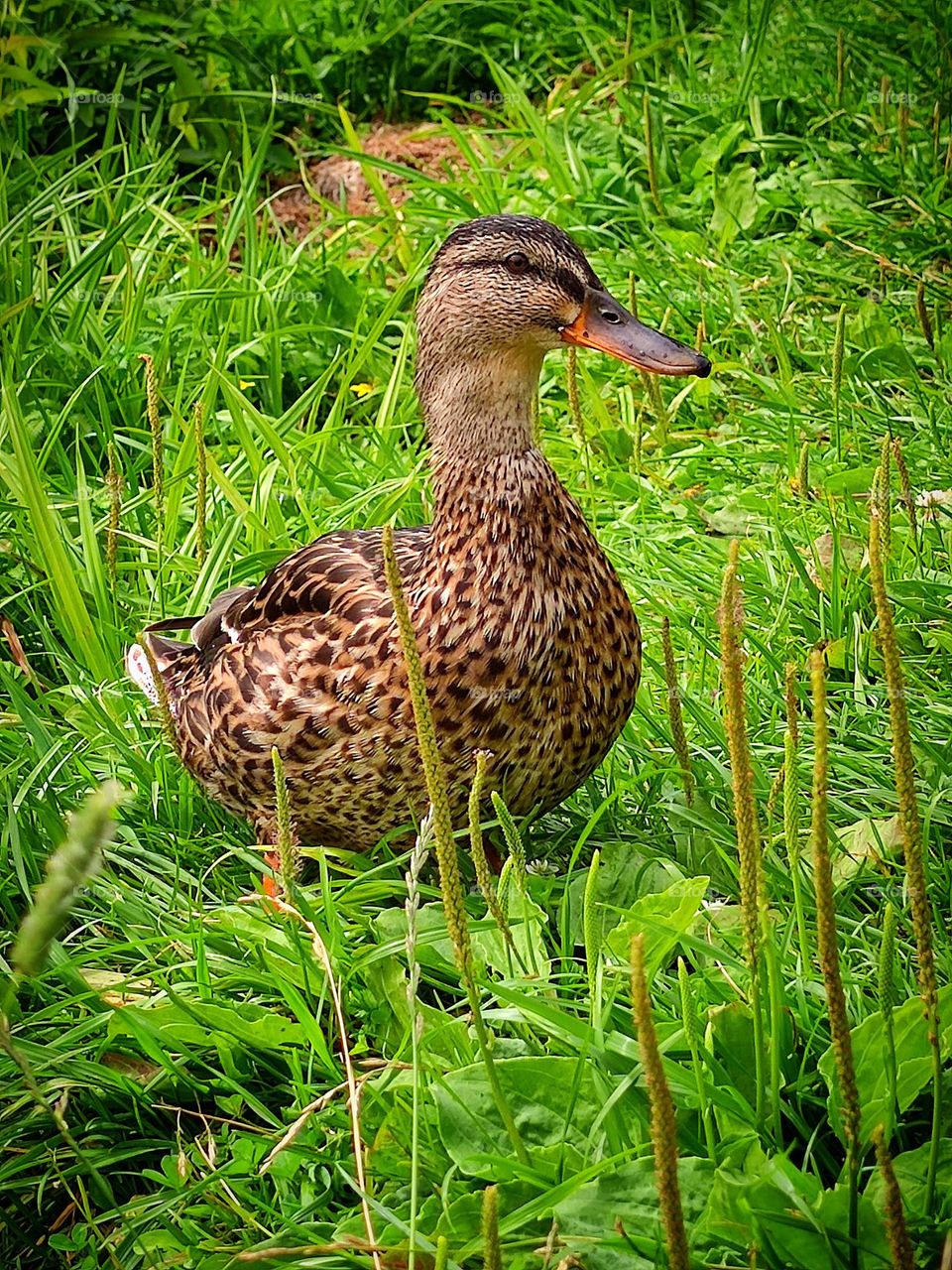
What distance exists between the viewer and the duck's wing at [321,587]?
278 centimetres

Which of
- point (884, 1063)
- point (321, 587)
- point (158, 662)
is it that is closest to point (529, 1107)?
point (884, 1063)

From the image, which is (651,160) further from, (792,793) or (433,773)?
(433,773)

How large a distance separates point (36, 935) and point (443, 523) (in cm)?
162

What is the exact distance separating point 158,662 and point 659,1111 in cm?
211

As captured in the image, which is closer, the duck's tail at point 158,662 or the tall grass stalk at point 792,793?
the tall grass stalk at point 792,793

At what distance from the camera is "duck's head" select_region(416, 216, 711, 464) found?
2730mm

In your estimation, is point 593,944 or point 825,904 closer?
point 825,904

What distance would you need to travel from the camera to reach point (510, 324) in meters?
2.74

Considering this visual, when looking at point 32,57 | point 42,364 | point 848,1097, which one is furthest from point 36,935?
point 32,57

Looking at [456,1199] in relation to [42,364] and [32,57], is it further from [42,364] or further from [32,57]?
[32,57]

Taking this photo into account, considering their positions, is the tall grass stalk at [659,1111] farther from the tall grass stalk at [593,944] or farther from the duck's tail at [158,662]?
the duck's tail at [158,662]

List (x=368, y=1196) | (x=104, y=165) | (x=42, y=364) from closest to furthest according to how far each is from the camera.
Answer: (x=368, y=1196) → (x=42, y=364) → (x=104, y=165)

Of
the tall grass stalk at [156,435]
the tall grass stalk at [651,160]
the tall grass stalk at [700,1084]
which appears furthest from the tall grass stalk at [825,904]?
the tall grass stalk at [651,160]

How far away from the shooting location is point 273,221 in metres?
4.88
